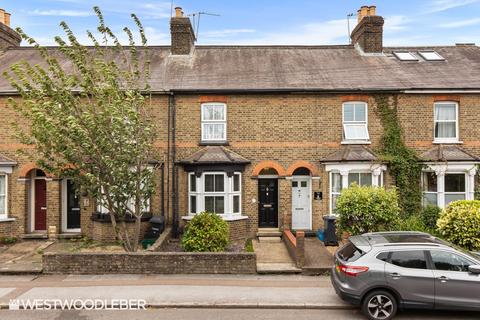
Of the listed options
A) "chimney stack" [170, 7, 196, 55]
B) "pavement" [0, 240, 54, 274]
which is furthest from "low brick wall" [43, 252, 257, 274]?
"chimney stack" [170, 7, 196, 55]

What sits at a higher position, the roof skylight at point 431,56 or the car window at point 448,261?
the roof skylight at point 431,56

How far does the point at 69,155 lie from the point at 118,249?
14.1 ft

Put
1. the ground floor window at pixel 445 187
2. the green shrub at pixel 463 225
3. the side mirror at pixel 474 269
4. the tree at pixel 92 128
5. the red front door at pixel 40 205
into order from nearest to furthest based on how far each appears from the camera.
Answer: the side mirror at pixel 474 269 < the tree at pixel 92 128 < the green shrub at pixel 463 225 < the ground floor window at pixel 445 187 < the red front door at pixel 40 205

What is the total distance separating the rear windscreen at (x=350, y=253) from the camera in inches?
305

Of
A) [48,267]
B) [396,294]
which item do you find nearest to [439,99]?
[396,294]

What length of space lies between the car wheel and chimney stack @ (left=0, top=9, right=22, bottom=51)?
20621 millimetres

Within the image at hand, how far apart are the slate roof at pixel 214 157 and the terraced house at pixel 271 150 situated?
82 millimetres

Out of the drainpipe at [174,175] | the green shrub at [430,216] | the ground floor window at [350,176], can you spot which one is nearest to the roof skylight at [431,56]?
the ground floor window at [350,176]

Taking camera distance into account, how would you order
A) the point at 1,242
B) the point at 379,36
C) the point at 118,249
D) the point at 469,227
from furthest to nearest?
the point at 379,36
the point at 1,242
the point at 118,249
the point at 469,227

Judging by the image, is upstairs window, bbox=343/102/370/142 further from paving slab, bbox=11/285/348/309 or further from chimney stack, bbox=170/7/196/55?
chimney stack, bbox=170/7/196/55

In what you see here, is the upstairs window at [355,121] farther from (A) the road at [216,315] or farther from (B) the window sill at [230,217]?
(A) the road at [216,315]

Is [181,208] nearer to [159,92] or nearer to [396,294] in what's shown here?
[159,92]

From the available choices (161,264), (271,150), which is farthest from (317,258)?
(271,150)

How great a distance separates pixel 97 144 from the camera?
10492 millimetres
